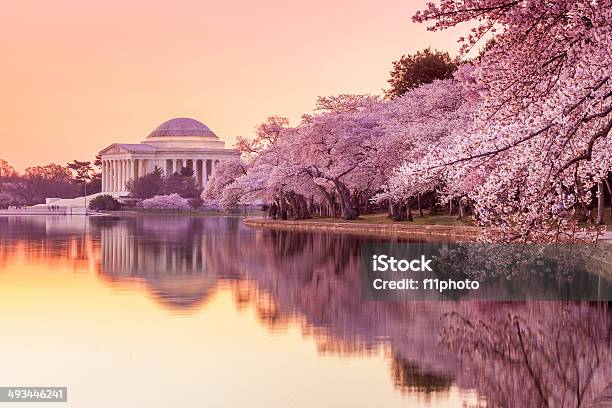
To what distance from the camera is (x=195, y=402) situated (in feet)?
43.8

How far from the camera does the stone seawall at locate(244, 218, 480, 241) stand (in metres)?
55.0

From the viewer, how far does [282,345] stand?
18.0 metres

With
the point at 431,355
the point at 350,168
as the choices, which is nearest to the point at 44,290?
the point at 431,355

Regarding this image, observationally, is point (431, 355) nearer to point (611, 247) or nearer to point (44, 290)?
point (44, 290)

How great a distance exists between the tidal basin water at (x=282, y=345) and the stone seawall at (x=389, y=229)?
19508 millimetres

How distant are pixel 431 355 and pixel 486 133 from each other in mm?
4138

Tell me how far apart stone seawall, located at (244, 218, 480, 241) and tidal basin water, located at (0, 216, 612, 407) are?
19508 mm

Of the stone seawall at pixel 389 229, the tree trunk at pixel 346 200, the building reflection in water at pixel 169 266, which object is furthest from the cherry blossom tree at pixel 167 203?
the building reflection in water at pixel 169 266

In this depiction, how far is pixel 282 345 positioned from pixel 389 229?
48.6 m

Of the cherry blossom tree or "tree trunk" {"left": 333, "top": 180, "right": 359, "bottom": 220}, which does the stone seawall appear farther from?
the cherry blossom tree

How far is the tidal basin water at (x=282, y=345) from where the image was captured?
14.0 m

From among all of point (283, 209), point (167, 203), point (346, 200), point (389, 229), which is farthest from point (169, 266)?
point (167, 203)

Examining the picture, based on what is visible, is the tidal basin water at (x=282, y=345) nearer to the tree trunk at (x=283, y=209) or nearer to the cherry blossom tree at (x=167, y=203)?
the tree trunk at (x=283, y=209)

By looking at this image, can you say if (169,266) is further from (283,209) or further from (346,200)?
(283,209)
